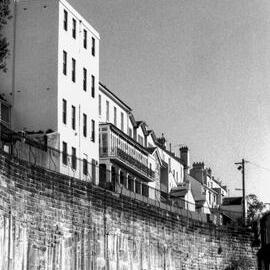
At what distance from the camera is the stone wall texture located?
31.5 m

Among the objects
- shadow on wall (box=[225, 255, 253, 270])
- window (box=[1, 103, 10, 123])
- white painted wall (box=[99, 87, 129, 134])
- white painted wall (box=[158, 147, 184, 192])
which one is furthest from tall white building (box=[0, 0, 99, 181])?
A: white painted wall (box=[158, 147, 184, 192])

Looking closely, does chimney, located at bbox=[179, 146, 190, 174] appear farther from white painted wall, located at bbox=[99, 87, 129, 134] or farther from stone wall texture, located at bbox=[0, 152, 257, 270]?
stone wall texture, located at bbox=[0, 152, 257, 270]

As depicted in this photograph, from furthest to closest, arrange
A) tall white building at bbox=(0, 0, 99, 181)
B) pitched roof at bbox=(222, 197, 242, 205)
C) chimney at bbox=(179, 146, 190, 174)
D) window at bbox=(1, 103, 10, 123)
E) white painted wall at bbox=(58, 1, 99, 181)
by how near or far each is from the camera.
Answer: pitched roof at bbox=(222, 197, 242, 205)
chimney at bbox=(179, 146, 190, 174)
white painted wall at bbox=(58, 1, 99, 181)
tall white building at bbox=(0, 0, 99, 181)
window at bbox=(1, 103, 10, 123)

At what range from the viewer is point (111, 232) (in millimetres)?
40656

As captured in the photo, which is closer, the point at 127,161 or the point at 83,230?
the point at 83,230

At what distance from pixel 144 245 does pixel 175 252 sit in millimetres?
5026

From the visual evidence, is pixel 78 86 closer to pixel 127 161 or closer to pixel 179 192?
pixel 127 161

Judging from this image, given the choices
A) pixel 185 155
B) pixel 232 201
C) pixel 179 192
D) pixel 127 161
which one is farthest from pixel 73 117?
pixel 232 201

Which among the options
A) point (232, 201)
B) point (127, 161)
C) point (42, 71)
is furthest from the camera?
point (232, 201)

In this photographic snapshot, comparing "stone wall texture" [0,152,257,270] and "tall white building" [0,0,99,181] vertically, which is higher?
"tall white building" [0,0,99,181]

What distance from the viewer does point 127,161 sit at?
7300 centimetres

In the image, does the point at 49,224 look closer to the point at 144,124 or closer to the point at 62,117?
the point at 62,117

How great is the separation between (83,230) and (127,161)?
3565cm

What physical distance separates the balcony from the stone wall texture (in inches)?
678
